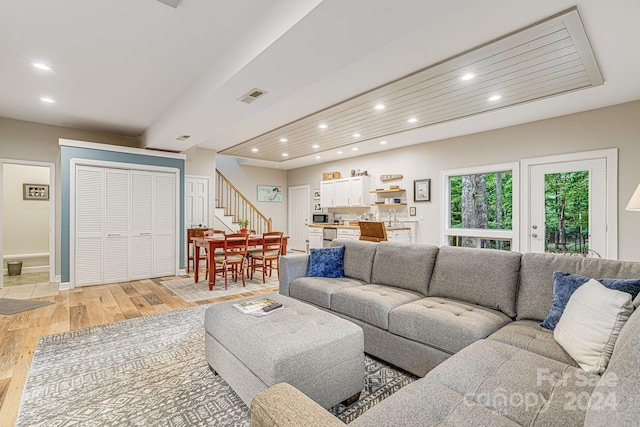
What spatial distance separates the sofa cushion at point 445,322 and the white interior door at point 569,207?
10.5 ft

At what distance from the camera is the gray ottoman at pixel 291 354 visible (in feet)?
5.12

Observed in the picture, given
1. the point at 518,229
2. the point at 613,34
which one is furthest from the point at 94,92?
the point at 518,229

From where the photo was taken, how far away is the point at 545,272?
80.7 inches

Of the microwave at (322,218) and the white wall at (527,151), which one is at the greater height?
the white wall at (527,151)

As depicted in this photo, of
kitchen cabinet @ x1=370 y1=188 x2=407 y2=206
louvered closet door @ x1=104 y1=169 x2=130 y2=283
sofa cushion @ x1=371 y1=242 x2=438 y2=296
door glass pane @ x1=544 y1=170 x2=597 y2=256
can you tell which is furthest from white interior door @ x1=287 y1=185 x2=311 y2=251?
sofa cushion @ x1=371 y1=242 x2=438 y2=296

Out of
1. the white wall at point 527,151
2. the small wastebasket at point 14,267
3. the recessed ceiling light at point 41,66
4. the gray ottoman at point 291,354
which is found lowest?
the small wastebasket at point 14,267

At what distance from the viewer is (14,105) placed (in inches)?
166

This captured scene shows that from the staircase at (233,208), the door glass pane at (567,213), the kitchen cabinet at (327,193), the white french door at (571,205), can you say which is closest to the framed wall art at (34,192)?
the staircase at (233,208)

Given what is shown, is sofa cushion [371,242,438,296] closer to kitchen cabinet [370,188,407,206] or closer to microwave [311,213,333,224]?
kitchen cabinet [370,188,407,206]

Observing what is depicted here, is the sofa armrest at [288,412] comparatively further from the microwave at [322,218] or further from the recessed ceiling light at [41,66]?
the microwave at [322,218]

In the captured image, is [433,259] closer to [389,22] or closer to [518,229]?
[389,22]

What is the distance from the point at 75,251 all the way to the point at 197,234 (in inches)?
77.6

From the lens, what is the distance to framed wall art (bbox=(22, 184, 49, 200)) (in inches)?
241

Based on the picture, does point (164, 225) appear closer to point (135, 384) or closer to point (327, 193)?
point (135, 384)
